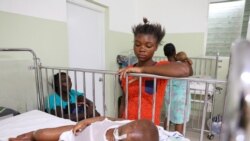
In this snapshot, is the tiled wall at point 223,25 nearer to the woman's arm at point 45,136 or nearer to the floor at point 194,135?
the floor at point 194,135

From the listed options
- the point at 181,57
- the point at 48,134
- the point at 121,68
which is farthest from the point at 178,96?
the point at 48,134

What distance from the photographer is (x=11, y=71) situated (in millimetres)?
1696

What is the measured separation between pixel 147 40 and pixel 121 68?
1.29 metres

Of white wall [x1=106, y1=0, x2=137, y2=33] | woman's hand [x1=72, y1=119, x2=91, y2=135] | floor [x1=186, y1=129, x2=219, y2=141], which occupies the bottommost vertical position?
floor [x1=186, y1=129, x2=219, y2=141]

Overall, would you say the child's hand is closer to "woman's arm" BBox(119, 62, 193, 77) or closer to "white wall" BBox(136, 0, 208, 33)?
"woman's arm" BBox(119, 62, 193, 77)

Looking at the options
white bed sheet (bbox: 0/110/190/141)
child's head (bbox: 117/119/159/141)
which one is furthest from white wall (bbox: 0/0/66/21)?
child's head (bbox: 117/119/159/141)

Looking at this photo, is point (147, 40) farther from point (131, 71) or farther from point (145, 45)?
point (131, 71)

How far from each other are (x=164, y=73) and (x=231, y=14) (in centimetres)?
283

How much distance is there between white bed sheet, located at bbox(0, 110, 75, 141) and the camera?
1.31m

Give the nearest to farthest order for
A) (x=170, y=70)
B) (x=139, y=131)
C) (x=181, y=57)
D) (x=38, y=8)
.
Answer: (x=139, y=131) → (x=170, y=70) → (x=38, y=8) → (x=181, y=57)

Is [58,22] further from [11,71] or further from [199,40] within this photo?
[199,40]

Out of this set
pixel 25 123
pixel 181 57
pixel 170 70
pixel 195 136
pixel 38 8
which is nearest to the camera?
pixel 170 70

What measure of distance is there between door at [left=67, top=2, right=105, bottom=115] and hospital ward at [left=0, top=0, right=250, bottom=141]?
0.6 inches

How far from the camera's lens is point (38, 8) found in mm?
1878
